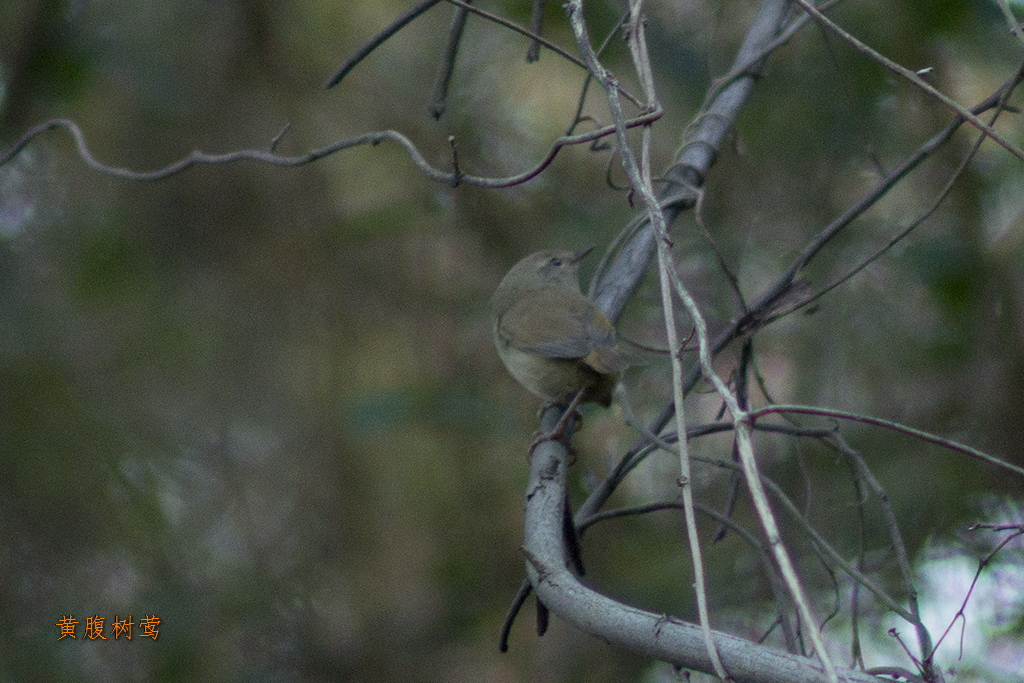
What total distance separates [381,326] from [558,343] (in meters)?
1.81

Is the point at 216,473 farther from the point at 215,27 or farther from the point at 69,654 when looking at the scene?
the point at 215,27

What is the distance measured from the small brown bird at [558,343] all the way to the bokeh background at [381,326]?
2.34 feet

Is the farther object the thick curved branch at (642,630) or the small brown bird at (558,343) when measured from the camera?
the small brown bird at (558,343)

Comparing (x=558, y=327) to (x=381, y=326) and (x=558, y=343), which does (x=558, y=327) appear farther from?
(x=381, y=326)

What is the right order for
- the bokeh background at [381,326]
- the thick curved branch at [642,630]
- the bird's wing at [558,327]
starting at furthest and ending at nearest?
the bokeh background at [381,326]
the bird's wing at [558,327]
the thick curved branch at [642,630]

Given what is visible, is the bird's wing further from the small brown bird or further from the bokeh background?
the bokeh background

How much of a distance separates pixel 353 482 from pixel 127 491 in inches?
38.0

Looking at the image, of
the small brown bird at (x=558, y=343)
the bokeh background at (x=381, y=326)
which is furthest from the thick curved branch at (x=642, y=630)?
the bokeh background at (x=381, y=326)

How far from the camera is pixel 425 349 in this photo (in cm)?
453

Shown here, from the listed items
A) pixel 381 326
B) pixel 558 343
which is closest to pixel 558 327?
pixel 558 343

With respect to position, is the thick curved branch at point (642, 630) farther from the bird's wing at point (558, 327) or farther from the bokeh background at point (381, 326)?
the bokeh background at point (381, 326)

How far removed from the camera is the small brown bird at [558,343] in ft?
9.38

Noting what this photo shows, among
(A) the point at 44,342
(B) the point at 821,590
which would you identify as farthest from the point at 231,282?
(B) the point at 821,590

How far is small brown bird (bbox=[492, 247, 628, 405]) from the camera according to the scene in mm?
2859
